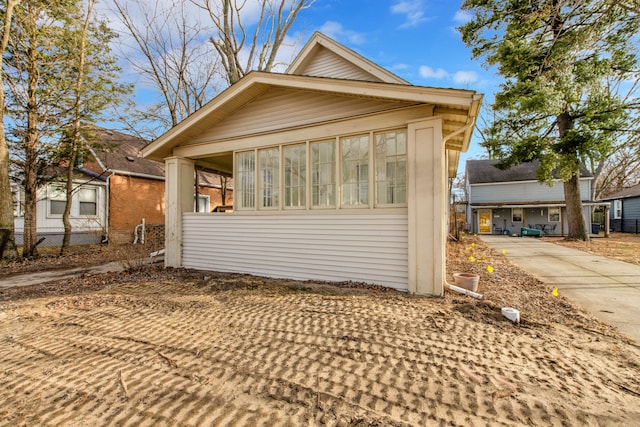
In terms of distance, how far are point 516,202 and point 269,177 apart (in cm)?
2297

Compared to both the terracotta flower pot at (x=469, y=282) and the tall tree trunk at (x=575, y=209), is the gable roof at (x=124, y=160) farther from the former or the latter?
the tall tree trunk at (x=575, y=209)

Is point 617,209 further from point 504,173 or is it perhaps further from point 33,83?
point 33,83

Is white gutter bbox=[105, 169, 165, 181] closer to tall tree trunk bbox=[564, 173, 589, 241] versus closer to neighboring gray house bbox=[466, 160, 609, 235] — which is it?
tall tree trunk bbox=[564, 173, 589, 241]

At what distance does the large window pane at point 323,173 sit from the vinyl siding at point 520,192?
22450 millimetres

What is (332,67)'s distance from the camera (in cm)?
884

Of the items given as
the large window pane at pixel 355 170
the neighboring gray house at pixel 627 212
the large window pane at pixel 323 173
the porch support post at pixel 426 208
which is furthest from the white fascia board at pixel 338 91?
the neighboring gray house at pixel 627 212

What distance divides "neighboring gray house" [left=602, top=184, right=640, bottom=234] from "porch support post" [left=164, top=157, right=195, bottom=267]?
31602mm

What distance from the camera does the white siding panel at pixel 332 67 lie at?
8.40 m

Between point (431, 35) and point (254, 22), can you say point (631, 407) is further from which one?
point (254, 22)

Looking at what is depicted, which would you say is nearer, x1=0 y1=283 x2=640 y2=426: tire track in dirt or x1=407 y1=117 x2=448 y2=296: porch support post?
x1=0 y1=283 x2=640 y2=426: tire track in dirt

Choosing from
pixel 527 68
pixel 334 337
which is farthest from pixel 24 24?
pixel 527 68

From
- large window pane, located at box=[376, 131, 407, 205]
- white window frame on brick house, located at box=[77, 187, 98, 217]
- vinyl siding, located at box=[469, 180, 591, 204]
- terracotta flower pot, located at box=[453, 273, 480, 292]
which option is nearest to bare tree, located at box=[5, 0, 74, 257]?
white window frame on brick house, located at box=[77, 187, 98, 217]

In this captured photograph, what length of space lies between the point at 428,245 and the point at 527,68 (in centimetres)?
1064

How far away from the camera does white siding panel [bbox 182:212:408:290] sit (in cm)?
529
